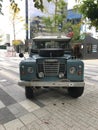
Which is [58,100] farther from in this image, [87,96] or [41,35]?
[41,35]

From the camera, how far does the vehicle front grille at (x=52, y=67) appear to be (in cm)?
630

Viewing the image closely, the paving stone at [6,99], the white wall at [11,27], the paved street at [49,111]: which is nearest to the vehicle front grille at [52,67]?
the paved street at [49,111]

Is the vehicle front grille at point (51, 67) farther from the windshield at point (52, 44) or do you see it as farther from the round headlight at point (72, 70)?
the windshield at point (52, 44)

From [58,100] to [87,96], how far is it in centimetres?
120

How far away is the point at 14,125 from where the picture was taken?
4609mm

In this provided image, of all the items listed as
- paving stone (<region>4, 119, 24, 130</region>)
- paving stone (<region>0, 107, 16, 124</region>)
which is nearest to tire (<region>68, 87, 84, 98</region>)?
paving stone (<region>0, 107, 16, 124</region>)

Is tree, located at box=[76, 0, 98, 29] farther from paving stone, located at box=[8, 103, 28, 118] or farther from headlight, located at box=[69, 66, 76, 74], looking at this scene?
paving stone, located at box=[8, 103, 28, 118]

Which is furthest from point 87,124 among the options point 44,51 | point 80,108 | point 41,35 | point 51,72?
point 41,35

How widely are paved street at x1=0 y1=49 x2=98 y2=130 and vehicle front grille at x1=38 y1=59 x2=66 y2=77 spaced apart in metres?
1.00

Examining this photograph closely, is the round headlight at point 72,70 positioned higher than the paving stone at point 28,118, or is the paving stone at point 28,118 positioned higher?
the round headlight at point 72,70

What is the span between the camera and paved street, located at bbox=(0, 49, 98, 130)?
4.58 meters

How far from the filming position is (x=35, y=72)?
6258 mm

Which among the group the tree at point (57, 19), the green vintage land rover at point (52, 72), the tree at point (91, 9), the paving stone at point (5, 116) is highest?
the tree at point (57, 19)

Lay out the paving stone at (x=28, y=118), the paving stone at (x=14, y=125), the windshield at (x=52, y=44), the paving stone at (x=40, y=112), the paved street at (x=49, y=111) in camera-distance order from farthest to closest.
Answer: the windshield at (x=52, y=44), the paving stone at (x=40, y=112), the paving stone at (x=28, y=118), the paved street at (x=49, y=111), the paving stone at (x=14, y=125)
